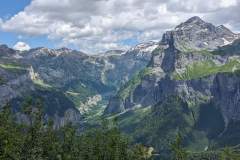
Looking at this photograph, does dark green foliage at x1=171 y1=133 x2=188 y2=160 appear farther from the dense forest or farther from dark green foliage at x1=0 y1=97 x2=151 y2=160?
dark green foliage at x1=0 y1=97 x2=151 y2=160

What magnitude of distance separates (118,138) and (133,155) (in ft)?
24.4

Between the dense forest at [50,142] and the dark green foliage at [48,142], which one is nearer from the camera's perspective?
the dark green foliage at [48,142]

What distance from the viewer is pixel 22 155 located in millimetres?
123062

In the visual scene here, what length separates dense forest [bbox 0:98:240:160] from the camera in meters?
120

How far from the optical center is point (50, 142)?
424 ft

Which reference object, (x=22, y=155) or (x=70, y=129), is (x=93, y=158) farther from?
(x=22, y=155)

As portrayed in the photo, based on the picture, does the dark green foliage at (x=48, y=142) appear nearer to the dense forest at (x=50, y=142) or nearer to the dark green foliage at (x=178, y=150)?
the dense forest at (x=50, y=142)

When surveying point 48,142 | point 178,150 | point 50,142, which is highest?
point 48,142

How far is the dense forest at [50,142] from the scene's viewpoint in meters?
120

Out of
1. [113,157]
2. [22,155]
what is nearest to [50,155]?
[22,155]

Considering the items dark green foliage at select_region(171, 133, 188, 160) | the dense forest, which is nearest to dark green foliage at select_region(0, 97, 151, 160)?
the dense forest

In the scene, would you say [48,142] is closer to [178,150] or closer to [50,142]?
[50,142]

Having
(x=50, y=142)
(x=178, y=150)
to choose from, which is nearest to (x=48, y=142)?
(x=50, y=142)

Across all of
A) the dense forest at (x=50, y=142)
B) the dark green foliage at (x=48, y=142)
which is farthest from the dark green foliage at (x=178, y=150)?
the dark green foliage at (x=48, y=142)
